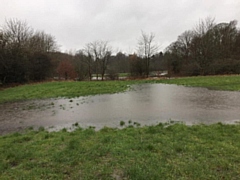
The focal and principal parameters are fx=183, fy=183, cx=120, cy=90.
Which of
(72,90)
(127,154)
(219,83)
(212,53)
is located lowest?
(127,154)

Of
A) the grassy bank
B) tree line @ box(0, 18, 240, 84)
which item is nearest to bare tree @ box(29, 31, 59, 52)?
tree line @ box(0, 18, 240, 84)

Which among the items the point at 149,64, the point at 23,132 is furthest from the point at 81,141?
the point at 149,64

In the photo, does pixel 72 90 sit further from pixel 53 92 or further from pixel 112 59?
pixel 112 59

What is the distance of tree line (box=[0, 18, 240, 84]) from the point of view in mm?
25656

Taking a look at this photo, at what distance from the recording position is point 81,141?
4.81 meters

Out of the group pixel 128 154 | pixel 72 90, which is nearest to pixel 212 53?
pixel 72 90

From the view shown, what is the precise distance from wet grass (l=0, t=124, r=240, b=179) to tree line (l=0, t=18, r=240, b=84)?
22945 millimetres

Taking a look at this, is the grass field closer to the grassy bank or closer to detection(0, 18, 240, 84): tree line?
the grassy bank

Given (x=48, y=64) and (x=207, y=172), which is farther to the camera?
(x=48, y=64)

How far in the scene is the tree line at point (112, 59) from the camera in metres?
25.7

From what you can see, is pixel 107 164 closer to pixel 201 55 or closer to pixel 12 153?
pixel 12 153

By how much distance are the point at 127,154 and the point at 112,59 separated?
3615 cm

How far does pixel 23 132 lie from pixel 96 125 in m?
2.47

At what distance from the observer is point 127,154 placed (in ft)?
A: 12.8
